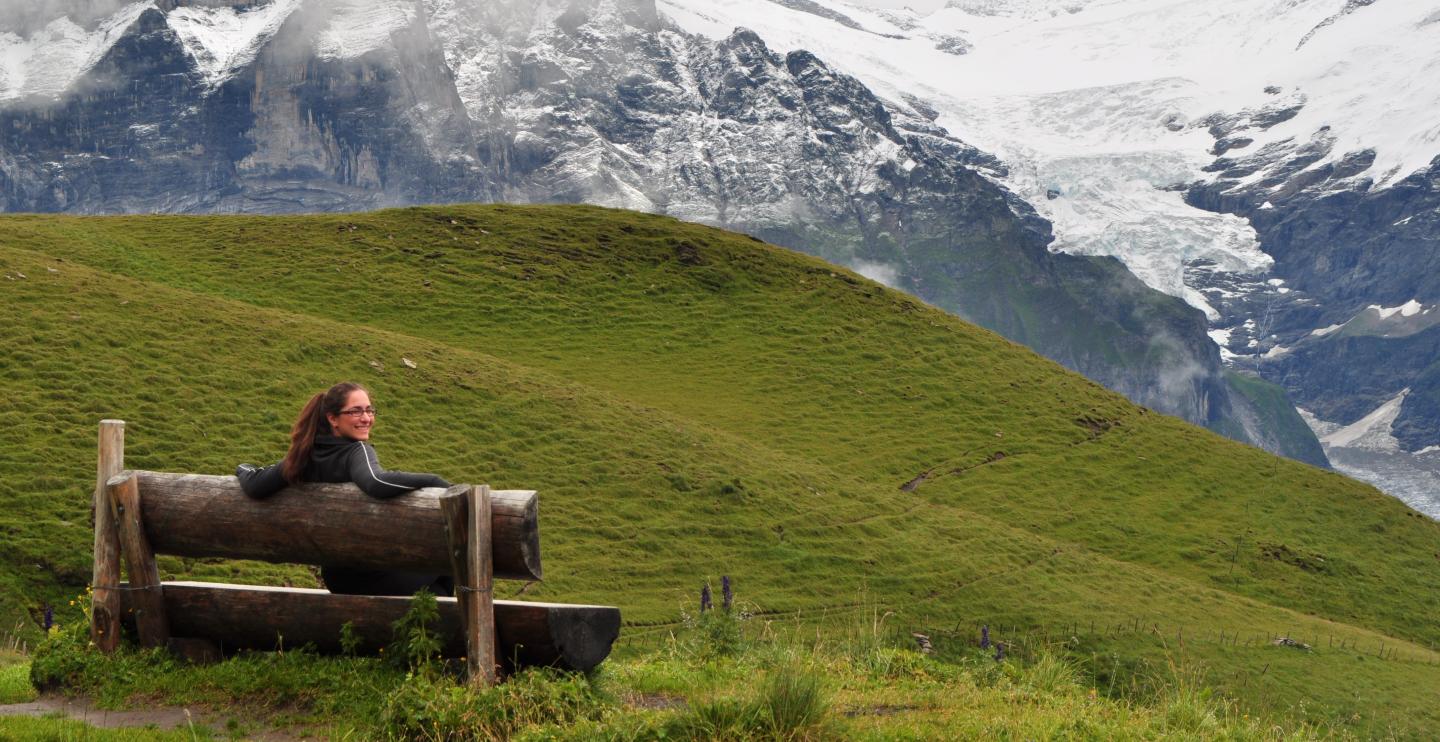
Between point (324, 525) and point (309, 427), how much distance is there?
3.28 ft

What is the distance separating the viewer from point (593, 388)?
55.0 m

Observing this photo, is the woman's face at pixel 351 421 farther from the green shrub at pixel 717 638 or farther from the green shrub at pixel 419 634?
the green shrub at pixel 717 638

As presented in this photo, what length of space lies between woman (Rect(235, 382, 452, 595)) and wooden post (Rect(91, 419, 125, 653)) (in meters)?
1.58

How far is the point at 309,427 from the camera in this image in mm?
11156

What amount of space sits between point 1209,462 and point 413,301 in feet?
146

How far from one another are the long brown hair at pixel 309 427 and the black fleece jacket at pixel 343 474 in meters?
0.07

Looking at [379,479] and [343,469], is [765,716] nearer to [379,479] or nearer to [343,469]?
[379,479]

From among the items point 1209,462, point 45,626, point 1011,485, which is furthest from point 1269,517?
point 45,626

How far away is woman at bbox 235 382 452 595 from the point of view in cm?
1065

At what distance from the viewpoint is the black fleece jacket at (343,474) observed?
10562 mm

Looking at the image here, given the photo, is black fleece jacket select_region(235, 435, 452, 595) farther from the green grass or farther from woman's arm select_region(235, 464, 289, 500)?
the green grass

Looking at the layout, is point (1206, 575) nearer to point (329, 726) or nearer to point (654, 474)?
point (654, 474)

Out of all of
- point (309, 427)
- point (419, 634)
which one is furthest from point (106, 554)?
point (419, 634)

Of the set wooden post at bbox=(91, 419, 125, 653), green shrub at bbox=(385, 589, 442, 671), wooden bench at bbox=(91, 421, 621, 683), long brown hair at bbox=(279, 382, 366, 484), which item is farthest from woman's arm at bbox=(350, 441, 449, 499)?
wooden post at bbox=(91, 419, 125, 653)
